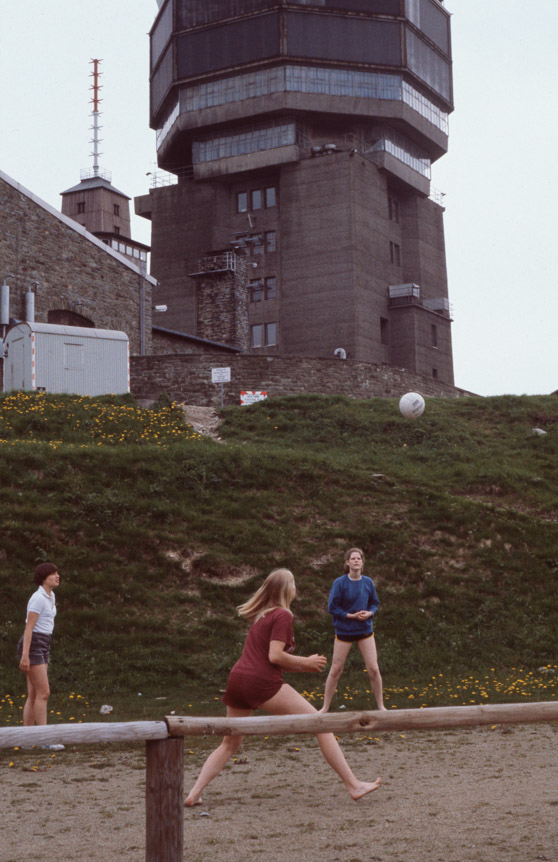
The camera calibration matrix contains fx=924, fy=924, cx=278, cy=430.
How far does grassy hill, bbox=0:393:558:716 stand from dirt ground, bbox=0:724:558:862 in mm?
4274

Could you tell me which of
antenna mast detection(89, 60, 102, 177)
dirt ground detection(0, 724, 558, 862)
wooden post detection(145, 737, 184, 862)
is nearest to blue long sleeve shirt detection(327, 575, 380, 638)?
dirt ground detection(0, 724, 558, 862)

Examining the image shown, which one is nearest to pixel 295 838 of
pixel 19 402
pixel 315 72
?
pixel 19 402

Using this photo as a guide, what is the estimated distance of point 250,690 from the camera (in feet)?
20.9

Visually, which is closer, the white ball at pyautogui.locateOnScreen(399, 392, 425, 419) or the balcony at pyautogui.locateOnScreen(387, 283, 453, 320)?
the white ball at pyautogui.locateOnScreen(399, 392, 425, 419)

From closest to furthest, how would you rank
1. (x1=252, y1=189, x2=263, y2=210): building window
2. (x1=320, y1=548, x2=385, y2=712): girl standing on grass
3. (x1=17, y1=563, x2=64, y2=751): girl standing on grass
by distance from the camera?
(x1=17, y1=563, x2=64, y2=751): girl standing on grass → (x1=320, y1=548, x2=385, y2=712): girl standing on grass → (x1=252, y1=189, x2=263, y2=210): building window

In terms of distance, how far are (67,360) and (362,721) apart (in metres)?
26.7

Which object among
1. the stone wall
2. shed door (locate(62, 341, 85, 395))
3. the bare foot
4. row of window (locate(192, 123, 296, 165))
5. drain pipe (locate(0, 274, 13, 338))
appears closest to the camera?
the bare foot

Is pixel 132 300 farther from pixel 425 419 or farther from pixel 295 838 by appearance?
pixel 295 838

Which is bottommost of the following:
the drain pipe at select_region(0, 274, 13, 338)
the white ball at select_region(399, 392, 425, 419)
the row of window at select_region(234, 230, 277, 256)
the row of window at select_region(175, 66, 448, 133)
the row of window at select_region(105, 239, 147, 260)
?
the white ball at select_region(399, 392, 425, 419)

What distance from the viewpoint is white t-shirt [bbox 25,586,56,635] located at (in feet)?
29.8

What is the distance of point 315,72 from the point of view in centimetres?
5722

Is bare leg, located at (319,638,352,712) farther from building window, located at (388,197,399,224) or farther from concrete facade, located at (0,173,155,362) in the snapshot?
building window, located at (388,197,399,224)

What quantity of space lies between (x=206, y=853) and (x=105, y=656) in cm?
892

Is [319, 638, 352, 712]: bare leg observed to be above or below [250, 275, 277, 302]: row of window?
below
